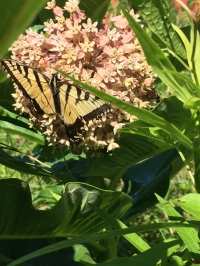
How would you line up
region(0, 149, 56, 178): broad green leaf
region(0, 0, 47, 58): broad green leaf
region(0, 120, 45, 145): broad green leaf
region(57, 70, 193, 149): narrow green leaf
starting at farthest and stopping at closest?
1. region(0, 120, 45, 145): broad green leaf
2. region(0, 149, 56, 178): broad green leaf
3. region(57, 70, 193, 149): narrow green leaf
4. region(0, 0, 47, 58): broad green leaf

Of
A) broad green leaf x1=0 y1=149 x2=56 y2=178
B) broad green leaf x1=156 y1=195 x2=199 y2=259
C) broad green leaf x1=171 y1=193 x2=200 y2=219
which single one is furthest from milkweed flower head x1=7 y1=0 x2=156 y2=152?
broad green leaf x1=171 y1=193 x2=200 y2=219

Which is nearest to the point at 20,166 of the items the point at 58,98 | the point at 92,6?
the point at 58,98

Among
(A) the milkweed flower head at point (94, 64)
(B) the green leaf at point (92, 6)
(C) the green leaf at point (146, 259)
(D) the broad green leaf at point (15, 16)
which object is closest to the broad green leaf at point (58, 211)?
(A) the milkweed flower head at point (94, 64)

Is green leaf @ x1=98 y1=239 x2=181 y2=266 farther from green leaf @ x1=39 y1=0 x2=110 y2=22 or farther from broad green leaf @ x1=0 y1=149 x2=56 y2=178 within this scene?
green leaf @ x1=39 y1=0 x2=110 y2=22

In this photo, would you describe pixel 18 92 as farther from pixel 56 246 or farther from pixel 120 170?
pixel 56 246

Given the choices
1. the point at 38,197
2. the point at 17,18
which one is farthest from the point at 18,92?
the point at 38,197

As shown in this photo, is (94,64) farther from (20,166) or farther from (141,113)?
(141,113)
